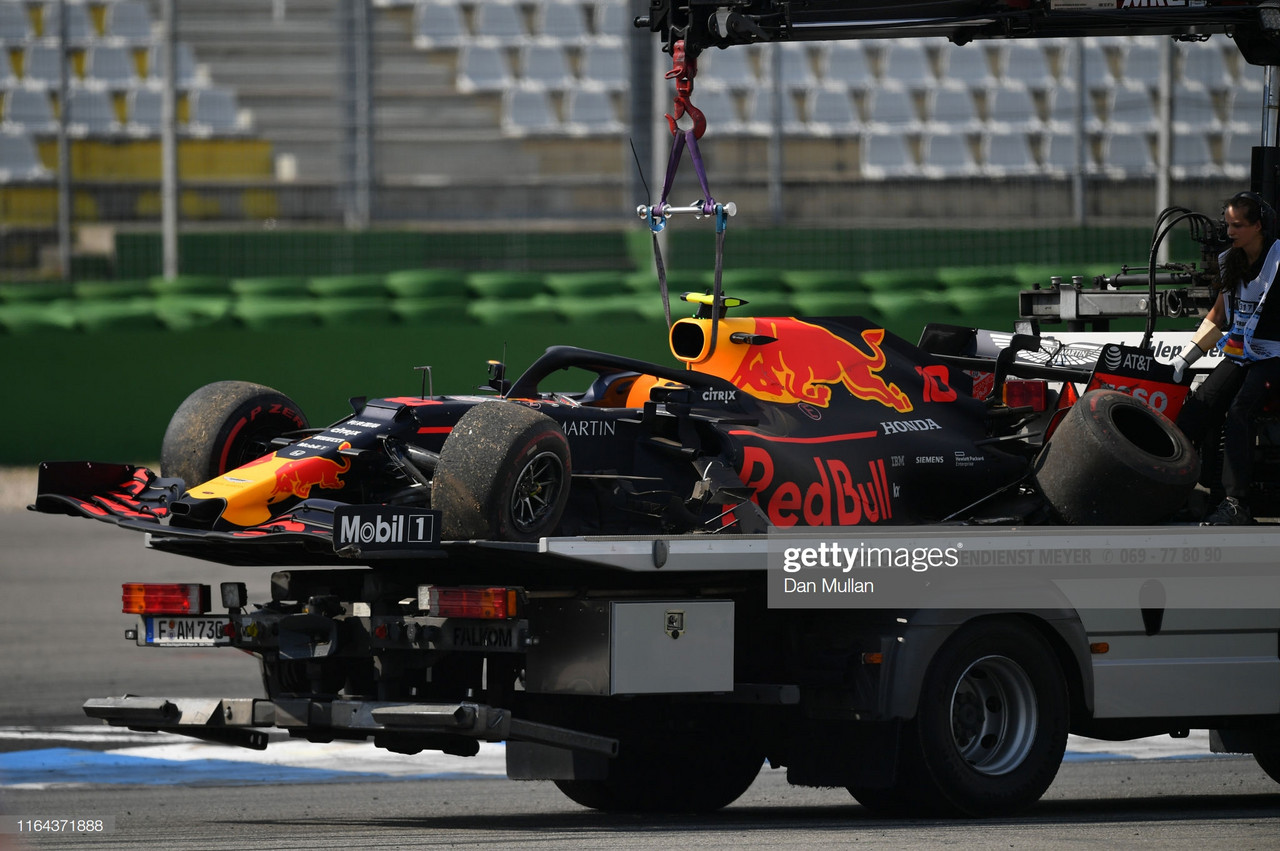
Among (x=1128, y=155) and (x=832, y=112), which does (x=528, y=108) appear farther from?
(x=1128, y=155)

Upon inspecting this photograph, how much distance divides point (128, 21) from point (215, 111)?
163 centimetres

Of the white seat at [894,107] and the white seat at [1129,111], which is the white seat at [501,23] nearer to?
the white seat at [894,107]

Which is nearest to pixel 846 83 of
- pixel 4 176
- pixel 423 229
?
pixel 423 229

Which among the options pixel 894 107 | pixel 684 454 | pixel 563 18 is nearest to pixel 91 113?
pixel 563 18

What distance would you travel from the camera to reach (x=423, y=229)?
22.9 meters

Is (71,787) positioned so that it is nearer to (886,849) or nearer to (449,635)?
(449,635)

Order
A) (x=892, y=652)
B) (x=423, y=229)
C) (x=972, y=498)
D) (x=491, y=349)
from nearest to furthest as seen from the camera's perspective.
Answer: (x=892, y=652) < (x=972, y=498) < (x=491, y=349) < (x=423, y=229)

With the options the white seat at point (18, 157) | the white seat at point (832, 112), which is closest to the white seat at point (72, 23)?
the white seat at point (18, 157)

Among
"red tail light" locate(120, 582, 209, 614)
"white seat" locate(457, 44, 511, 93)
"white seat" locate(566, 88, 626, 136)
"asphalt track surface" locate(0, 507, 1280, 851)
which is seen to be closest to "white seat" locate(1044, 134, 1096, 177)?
"white seat" locate(566, 88, 626, 136)

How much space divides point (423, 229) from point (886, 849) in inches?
642

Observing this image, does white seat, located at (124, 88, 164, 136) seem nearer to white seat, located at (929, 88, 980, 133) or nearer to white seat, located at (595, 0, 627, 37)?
white seat, located at (595, 0, 627, 37)

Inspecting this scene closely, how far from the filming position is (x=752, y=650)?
8500 millimetres

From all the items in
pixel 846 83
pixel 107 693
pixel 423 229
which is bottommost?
pixel 107 693

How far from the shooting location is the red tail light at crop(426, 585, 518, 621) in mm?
7719
